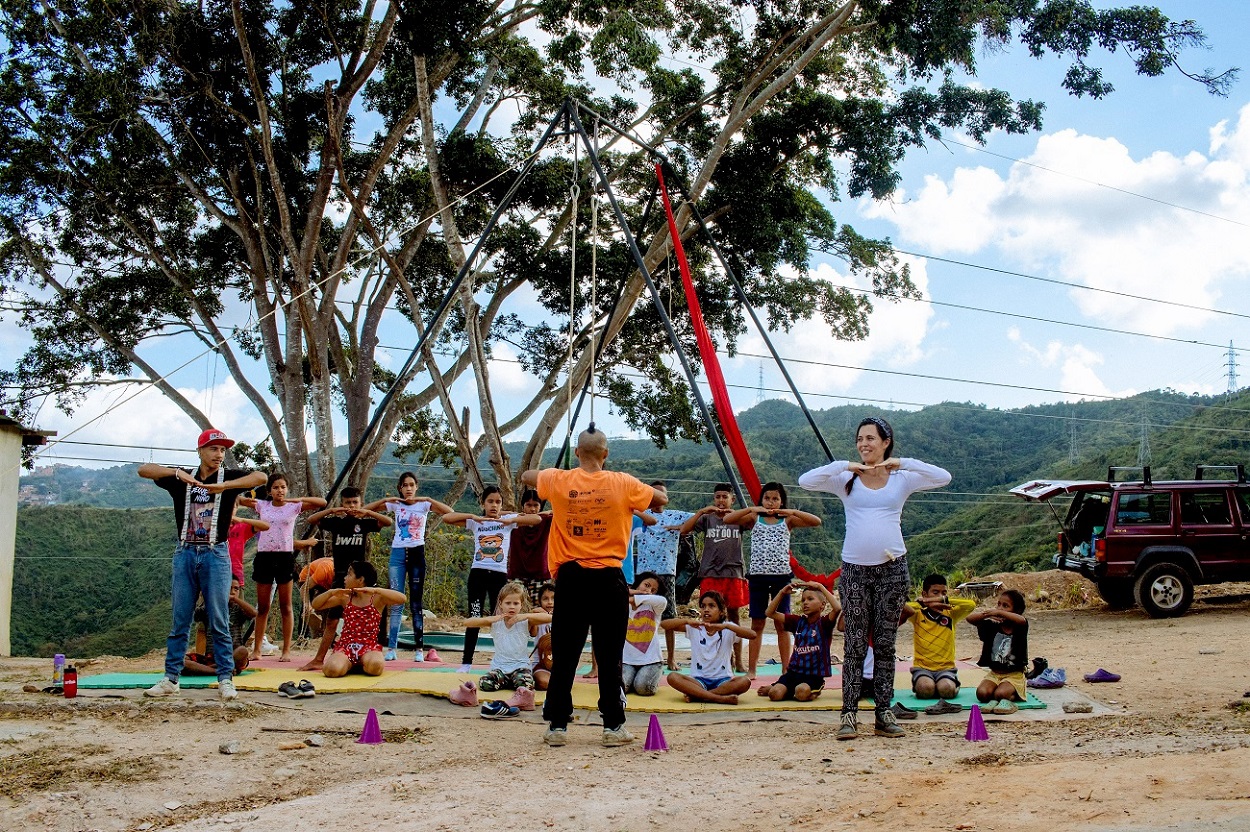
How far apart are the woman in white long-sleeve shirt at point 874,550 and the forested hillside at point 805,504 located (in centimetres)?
991

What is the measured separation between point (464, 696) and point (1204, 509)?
857 centimetres

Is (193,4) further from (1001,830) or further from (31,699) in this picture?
(1001,830)

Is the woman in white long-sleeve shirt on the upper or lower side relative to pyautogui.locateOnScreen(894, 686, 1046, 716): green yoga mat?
upper

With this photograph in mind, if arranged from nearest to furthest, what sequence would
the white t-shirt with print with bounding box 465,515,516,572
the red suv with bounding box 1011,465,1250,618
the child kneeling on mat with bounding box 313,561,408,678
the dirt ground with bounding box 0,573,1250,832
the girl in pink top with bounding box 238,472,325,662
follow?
the dirt ground with bounding box 0,573,1250,832 → the child kneeling on mat with bounding box 313,561,408,678 → the white t-shirt with print with bounding box 465,515,516,572 → the girl in pink top with bounding box 238,472,325,662 → the red suv with bounding box 1011,465,1250,618

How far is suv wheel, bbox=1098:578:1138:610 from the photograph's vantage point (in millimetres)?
11312

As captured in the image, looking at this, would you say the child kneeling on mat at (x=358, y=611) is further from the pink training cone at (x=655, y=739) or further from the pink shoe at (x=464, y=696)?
the pink training cone at (x=655, y=739)

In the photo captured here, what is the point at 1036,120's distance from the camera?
1301 cm

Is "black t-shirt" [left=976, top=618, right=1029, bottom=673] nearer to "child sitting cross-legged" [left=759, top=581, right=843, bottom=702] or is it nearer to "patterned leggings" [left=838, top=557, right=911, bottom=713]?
"child sitting cross-legged" [left=759, top=581, right=843, bottom=702]

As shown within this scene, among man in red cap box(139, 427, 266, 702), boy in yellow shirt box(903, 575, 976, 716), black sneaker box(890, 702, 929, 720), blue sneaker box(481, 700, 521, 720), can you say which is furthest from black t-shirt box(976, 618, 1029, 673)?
man in red cap box(139, 427, 266, 702)

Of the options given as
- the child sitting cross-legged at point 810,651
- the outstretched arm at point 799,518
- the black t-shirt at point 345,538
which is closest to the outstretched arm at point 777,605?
the child sitting cross-legged at point 810,651

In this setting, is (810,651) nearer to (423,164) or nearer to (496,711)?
(496,711)

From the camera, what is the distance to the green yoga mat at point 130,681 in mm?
6734

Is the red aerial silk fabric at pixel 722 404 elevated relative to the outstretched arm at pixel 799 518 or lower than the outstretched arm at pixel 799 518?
elevated

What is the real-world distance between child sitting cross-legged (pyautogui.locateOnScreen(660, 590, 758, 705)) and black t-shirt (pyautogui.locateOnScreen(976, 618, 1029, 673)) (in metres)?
1.39
